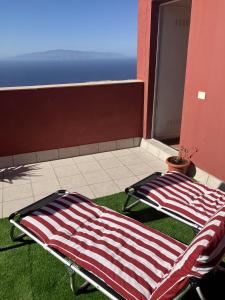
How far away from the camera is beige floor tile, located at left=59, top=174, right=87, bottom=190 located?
572cm

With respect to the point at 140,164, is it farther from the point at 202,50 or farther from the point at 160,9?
the point at 160,9

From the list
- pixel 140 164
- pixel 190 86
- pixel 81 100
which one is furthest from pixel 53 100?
pixel 190 86

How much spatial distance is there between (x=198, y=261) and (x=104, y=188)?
354 centimetres

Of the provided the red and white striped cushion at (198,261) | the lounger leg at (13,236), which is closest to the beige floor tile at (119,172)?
the lounger leg at (13,236)

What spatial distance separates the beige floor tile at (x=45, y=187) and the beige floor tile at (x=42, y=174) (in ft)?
0.49

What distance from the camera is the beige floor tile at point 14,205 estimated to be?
4863 millimetres

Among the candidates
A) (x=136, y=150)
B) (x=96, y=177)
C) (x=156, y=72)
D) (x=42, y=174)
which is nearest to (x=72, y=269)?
(x=96, y=177)

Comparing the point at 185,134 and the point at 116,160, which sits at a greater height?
the point at 185,134

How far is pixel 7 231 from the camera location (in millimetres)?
4297

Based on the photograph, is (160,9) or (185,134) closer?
(185,134)

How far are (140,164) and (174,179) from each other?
7.05ft

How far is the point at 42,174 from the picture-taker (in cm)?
623

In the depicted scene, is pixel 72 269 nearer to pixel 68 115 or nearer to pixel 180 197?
pixel 180 197

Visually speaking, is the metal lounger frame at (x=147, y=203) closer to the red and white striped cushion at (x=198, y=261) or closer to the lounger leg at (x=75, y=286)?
the red and white striped cushion at (x=198, y=261)
